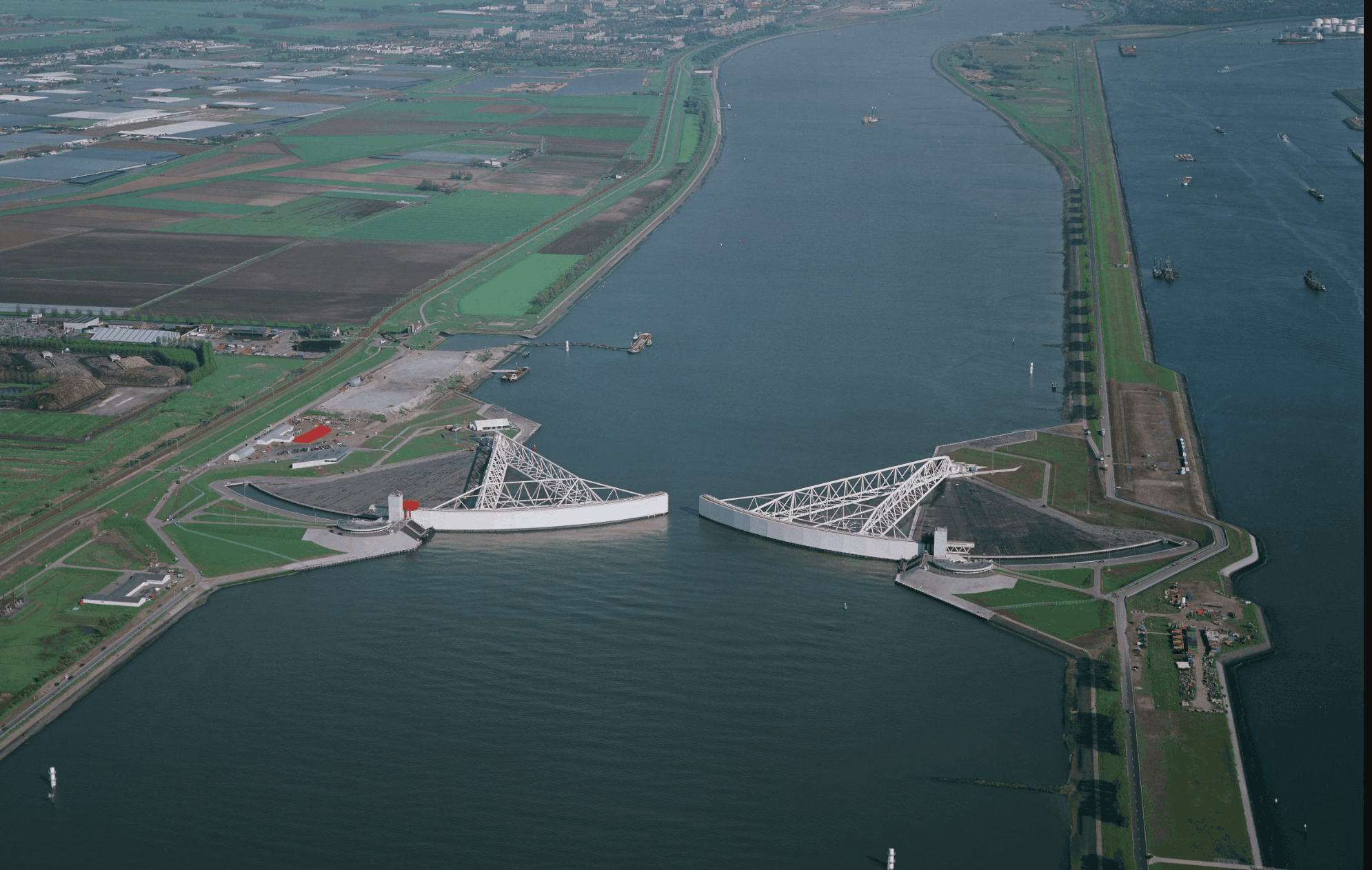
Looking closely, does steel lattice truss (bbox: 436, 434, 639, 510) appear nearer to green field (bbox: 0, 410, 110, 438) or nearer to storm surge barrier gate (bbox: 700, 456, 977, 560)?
storm surge barrier gate (bbox: 700, 456, 977, 560)

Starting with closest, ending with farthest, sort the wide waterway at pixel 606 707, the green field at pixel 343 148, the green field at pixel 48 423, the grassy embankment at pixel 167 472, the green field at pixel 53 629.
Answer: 1. the wide waterway at pixel 606 707
2. the green field at pixel 53 629
3. the grassy embankment at pixel 167 472
4. the green field at pixel 48 423
5. the green field at pixel 343 148

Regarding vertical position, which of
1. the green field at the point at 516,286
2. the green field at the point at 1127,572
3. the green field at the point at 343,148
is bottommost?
the green field at the point at 1127,572

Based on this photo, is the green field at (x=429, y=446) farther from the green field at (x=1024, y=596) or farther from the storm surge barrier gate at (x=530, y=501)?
the green field at (x=1024, y=596)

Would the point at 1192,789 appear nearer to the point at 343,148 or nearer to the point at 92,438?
the point at 92,438

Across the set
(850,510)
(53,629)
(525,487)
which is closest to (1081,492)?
(850,510)

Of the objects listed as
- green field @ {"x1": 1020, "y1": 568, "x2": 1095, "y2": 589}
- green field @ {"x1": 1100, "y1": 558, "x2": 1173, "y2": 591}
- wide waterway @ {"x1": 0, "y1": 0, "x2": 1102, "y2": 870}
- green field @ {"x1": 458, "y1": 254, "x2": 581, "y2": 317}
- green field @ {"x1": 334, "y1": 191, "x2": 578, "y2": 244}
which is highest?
green field @ {"x1": 334, "y1": 191, "x2": 578, "y2": 244}

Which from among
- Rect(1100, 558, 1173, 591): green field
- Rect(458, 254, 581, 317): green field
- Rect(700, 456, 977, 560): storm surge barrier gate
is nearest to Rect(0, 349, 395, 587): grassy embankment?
Rect(458, 254, 581, 317): green field

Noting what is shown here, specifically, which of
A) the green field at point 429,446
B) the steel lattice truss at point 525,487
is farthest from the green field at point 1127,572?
the green field at point 429,446

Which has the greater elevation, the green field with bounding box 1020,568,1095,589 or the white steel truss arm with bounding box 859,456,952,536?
the white steel truss arm with bounding box 859,456,952,536
